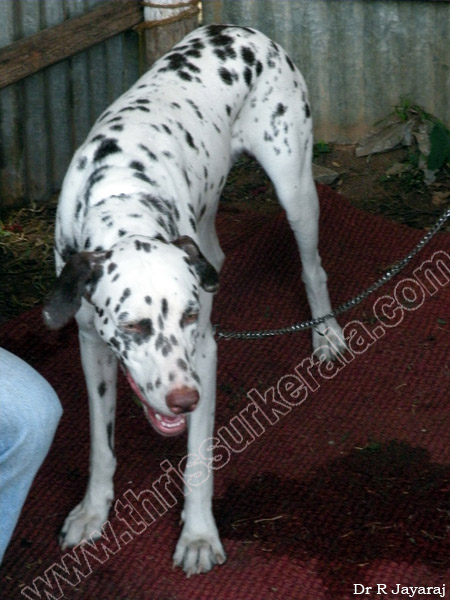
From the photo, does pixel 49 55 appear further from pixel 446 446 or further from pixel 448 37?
pixel 446 446

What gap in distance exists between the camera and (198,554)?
364 cm

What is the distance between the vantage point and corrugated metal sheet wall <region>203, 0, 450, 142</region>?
21.6 feet

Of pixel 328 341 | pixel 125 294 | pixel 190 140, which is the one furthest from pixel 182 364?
pixel 328 341

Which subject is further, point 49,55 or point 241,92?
point 49,55

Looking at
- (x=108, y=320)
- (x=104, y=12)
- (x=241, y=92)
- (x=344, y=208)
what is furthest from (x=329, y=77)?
(x=108, y=320)

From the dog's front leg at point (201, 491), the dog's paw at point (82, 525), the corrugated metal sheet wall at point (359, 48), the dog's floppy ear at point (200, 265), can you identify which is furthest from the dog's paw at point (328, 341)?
the corrugated metal sheet wall at point (359, 48)

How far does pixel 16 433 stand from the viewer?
2811mm

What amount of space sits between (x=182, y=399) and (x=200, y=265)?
519mm

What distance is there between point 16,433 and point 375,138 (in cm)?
472

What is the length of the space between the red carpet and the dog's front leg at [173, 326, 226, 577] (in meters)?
0.07

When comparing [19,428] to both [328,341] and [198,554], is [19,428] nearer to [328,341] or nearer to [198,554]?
[198,554]

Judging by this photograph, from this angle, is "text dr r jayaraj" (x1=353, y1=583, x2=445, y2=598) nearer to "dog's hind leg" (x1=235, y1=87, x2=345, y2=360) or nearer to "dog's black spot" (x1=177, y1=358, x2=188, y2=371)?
"dog's black spot" (x1=177, y1=358, x2=188, y2=371)

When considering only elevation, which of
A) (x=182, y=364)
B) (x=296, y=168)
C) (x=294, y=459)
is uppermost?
(x=182, y=364)

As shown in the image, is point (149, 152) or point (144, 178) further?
point (149, 152)
